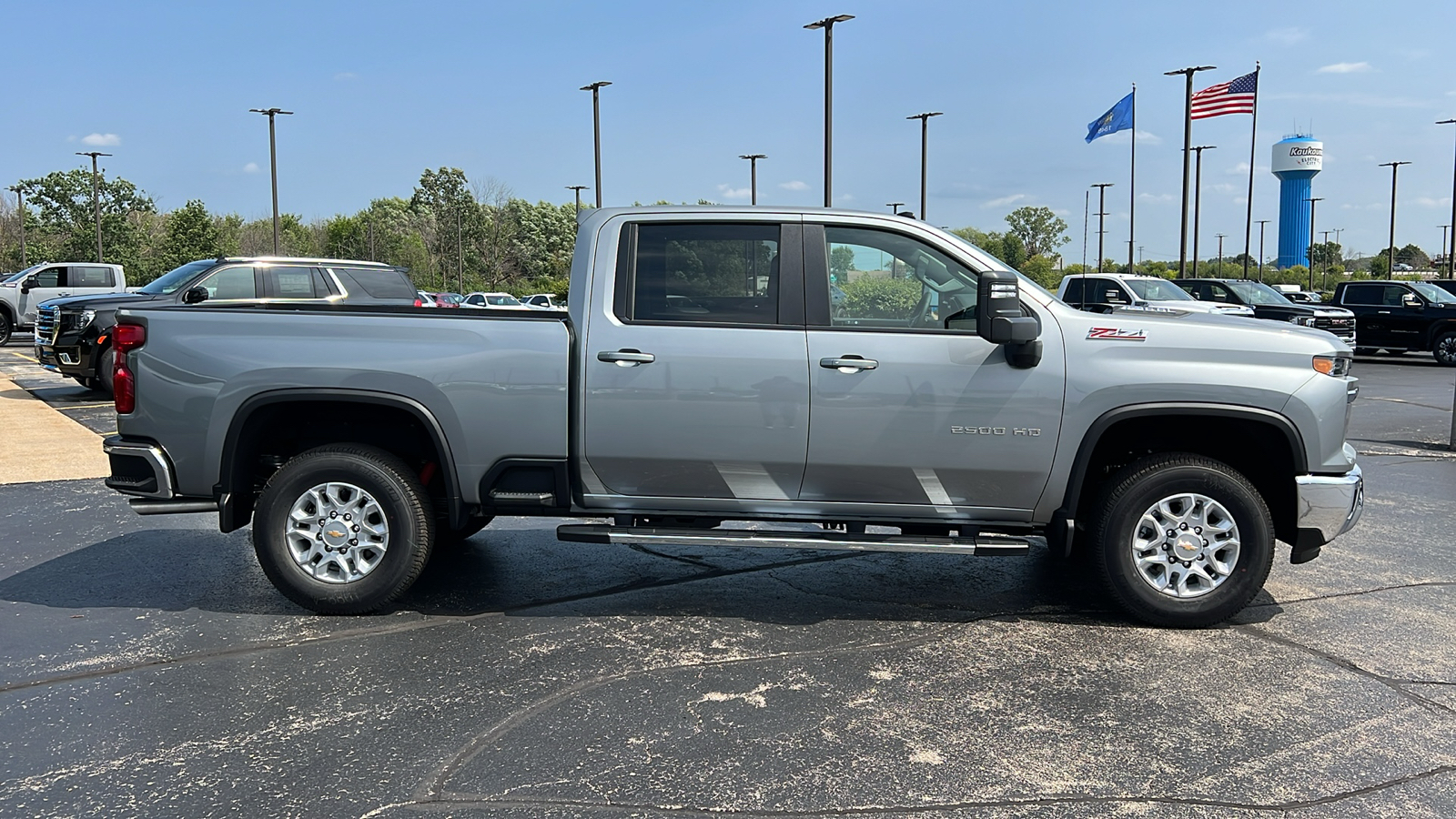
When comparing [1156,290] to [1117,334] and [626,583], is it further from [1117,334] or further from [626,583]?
[626,583]

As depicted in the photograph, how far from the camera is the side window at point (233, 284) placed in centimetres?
1491

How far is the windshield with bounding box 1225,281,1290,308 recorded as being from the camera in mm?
24969

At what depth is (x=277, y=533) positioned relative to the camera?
17.1ft

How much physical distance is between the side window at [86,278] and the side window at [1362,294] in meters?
29.1

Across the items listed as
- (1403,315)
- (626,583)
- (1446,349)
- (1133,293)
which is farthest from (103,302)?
(1446,349)

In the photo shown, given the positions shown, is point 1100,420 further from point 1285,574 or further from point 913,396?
point 1285,574

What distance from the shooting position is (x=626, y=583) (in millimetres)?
6016

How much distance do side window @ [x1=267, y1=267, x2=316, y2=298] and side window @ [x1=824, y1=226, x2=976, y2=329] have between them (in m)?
11.5

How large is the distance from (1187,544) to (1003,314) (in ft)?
4.53

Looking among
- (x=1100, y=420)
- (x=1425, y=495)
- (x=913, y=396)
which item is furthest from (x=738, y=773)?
(x=1425, y=495)

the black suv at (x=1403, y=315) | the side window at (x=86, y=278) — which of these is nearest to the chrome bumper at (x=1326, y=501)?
the black suv at (x=1403, y=315)

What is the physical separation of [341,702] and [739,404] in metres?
2.08

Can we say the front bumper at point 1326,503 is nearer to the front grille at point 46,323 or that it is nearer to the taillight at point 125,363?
the taillight at point 125,363

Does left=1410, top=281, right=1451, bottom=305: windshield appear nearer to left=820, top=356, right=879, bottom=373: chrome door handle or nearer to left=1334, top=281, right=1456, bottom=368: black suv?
left=1334, top=281, right=1456, bottom=368: black suv
